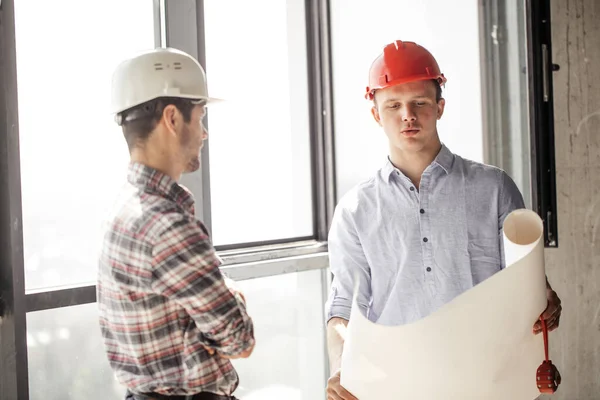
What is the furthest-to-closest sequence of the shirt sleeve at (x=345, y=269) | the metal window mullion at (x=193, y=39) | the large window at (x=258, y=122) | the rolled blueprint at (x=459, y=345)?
1. the large window at (x=258, y=122)
2. the metal window mullion at (x=193, y=39)
3. the shirt sleeve at (x=345, y=269)
4. the rolled blueprint at (x=459, y=345)

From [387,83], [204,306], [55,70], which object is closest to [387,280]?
[387,83]

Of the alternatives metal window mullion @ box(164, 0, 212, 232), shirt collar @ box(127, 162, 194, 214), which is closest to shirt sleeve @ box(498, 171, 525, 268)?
shirt collar @ box(127, 162, 194, 214)

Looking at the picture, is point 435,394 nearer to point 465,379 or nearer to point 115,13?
point 465,379

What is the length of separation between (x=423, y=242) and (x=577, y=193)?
1.67m

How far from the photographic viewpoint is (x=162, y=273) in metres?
1.25

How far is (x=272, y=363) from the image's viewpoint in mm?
2996

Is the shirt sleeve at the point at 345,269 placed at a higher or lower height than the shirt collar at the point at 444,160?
lower

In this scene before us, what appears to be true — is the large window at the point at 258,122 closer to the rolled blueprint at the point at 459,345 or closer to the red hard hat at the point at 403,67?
the red hard hat at the point at 403,67

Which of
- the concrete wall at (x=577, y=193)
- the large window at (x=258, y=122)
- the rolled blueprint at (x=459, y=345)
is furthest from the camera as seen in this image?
the concrete wall at (x=577, y=193)

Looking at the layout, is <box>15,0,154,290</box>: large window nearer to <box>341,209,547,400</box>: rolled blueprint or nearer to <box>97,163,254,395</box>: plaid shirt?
<box>97,163,254,395</box>: plaid shirt

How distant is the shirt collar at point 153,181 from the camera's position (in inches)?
53.2

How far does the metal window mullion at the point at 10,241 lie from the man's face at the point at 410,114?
115 cm

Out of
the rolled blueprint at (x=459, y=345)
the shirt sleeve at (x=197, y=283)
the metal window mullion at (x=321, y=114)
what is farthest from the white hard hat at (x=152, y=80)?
the metal window mullion at (x=321, y=114)

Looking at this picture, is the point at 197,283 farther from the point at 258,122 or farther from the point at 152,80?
the point at 258,122
